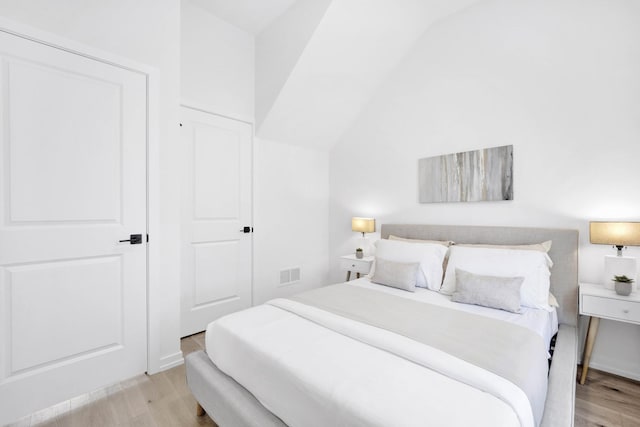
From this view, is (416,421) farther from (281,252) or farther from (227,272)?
(281,252)

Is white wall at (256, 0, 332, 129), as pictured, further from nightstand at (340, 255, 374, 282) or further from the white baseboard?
the white baseboard

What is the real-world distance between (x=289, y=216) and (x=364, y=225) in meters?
0.92

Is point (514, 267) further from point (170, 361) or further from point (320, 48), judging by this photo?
point (170, 361)

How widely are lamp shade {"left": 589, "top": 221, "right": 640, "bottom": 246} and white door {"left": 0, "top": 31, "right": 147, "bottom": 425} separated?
3150mm

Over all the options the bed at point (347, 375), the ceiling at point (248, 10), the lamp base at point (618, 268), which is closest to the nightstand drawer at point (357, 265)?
the bed at point (347, 375)

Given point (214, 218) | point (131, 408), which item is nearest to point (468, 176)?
point (214, 218)

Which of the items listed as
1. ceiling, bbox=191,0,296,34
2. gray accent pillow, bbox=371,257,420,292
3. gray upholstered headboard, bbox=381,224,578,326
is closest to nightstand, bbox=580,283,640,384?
gray upholstered headboard, bbox=381,224,578,326

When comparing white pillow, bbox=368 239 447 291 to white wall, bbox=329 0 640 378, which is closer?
white wall, bbox=329 0 640 378

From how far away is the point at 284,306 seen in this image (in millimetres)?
1861

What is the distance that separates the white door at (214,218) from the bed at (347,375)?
120cm

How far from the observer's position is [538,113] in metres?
2.41

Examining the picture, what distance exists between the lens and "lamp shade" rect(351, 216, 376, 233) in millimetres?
3404

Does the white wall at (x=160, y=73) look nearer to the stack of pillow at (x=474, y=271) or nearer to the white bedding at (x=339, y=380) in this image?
the white bedding at (x=339, y=380)

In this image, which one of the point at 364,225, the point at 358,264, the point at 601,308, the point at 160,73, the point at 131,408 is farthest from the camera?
the point at 364,225
